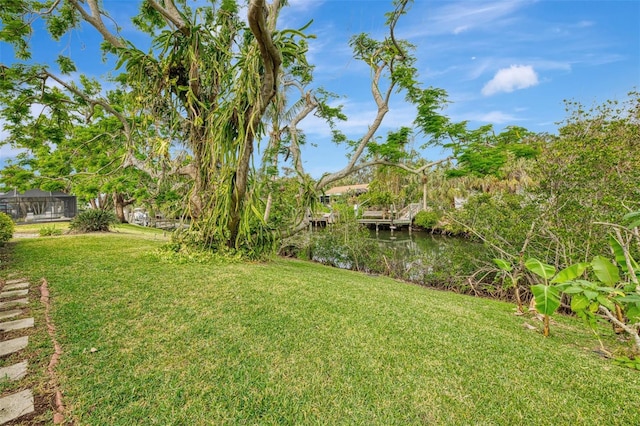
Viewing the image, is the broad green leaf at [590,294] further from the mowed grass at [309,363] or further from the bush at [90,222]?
the bush at [90,222]

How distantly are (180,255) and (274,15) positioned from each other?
16.7ft

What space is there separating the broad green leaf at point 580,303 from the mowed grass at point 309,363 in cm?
57

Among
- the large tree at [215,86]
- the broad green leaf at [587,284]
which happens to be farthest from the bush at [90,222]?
the broad green leaf at [587,284]

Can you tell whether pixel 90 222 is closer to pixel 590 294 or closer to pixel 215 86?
pixel 215 86

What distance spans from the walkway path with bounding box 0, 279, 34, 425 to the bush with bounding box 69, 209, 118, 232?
675 centimetres

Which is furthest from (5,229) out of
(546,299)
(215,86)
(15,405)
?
(546,299)

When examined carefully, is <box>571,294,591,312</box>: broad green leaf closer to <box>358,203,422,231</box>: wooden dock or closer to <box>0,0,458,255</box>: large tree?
<box>0,0,458,255</box>: large tree

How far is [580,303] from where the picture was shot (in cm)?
215

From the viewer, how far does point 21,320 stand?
2766mm

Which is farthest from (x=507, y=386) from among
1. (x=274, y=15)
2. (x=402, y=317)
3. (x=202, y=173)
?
(x=274, y=15)

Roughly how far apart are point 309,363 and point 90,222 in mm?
10909

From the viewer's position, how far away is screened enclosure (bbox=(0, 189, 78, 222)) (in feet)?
53.8

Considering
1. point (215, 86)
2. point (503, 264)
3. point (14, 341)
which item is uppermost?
point (215, 86)

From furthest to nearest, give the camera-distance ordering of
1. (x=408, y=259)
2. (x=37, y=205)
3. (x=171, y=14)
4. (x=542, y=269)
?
(x=37, y=205) → (x=408, y=259) → (x=171, y=14) → (x=542, y=269)
